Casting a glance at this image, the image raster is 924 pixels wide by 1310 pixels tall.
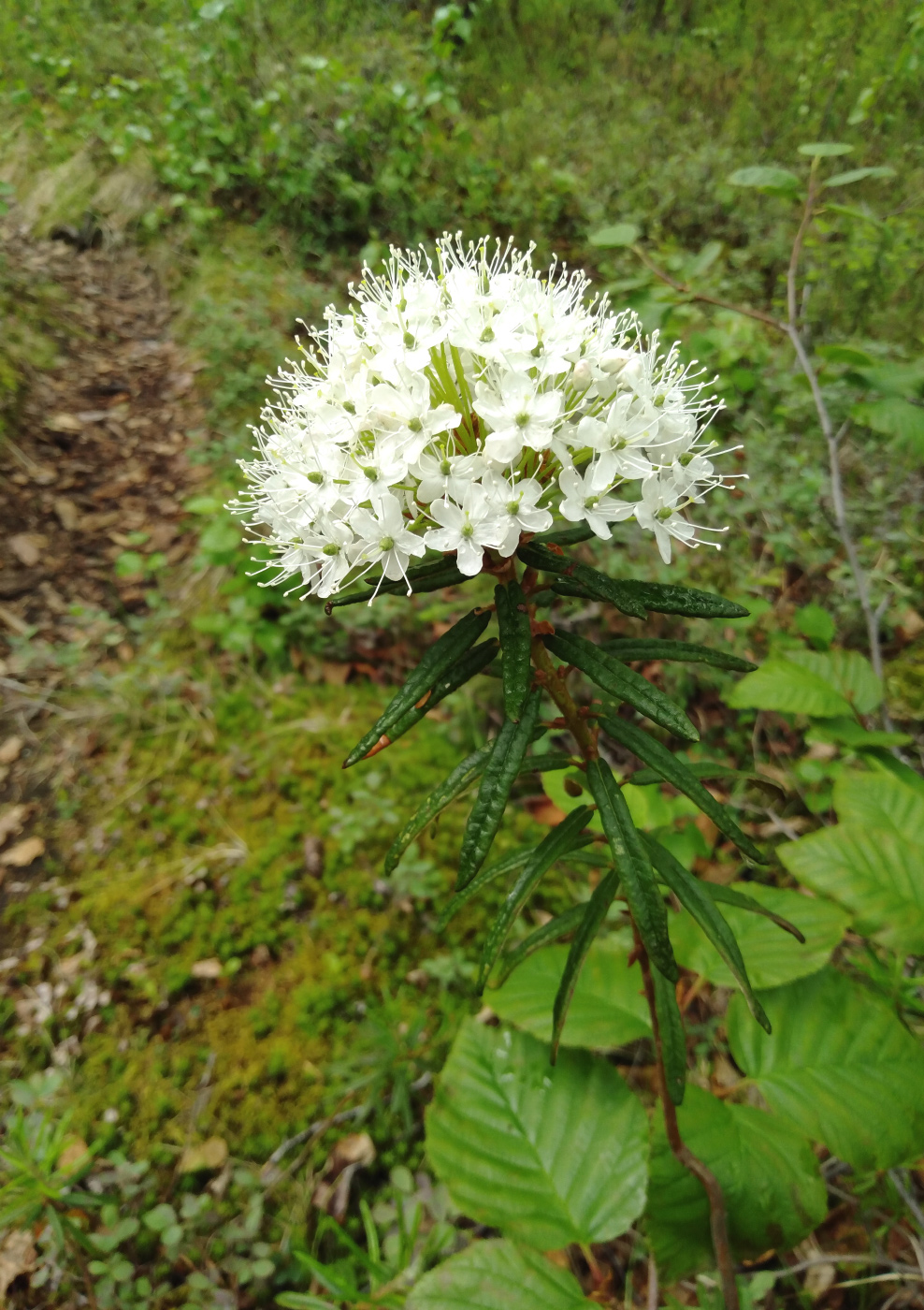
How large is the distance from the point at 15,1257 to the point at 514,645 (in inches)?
85.3

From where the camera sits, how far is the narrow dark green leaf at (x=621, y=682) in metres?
0.98

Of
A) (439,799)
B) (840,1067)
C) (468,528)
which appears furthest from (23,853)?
(840,1067)

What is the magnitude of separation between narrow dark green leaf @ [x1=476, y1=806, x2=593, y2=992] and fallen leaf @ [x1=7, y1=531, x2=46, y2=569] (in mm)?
3598

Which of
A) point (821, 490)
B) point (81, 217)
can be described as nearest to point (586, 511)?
point (821, 490)

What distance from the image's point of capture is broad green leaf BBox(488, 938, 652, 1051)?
1.46 metres

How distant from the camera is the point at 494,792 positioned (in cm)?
101

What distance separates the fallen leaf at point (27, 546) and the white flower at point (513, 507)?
3.60m

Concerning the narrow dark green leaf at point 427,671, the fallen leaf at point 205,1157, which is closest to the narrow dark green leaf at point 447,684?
the narrow dark green leaf at point 427,671

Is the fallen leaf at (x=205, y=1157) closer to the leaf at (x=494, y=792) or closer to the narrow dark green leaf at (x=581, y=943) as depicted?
the narrow dark green leaf at (x=581, y=943)

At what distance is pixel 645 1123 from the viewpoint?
1.40 m

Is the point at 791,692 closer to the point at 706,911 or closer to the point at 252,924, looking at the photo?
the point at 706,911

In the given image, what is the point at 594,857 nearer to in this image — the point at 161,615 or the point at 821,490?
the point at 821,490

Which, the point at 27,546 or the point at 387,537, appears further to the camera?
the point at 27,546

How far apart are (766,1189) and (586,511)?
1286 millimetres
